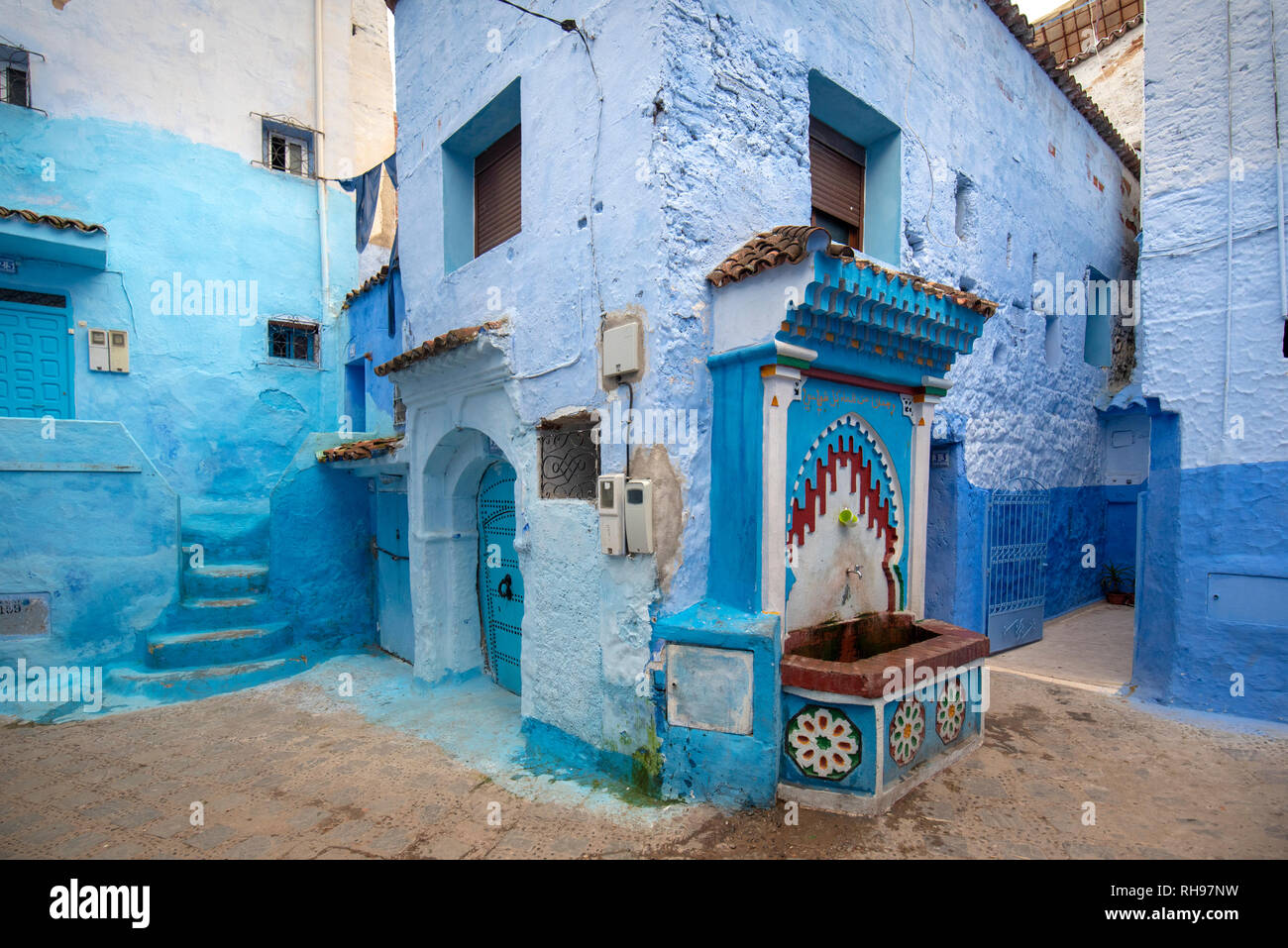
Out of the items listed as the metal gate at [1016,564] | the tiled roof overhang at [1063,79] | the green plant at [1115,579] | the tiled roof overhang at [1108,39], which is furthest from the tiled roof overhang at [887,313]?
the tiled roof overhang at [1108,39]

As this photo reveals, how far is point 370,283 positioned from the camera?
9.31 meters

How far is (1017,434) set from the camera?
8320 mm

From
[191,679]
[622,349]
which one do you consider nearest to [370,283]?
[191,679]

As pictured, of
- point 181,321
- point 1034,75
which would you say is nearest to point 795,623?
point 1034,75

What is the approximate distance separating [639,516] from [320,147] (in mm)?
9934

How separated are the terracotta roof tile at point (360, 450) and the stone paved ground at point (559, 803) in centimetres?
304

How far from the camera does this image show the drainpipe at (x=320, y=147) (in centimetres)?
1043

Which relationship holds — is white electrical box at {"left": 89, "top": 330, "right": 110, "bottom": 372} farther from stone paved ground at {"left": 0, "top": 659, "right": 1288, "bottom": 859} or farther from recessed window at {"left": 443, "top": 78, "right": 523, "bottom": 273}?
recessed window at {"left": 443, "top": 78, "right": 523, "bottom": 273}

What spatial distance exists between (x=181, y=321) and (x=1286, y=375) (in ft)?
41.5

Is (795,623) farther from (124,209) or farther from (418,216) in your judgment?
(124,209)

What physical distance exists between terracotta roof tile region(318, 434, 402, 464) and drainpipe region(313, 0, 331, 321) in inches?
118
